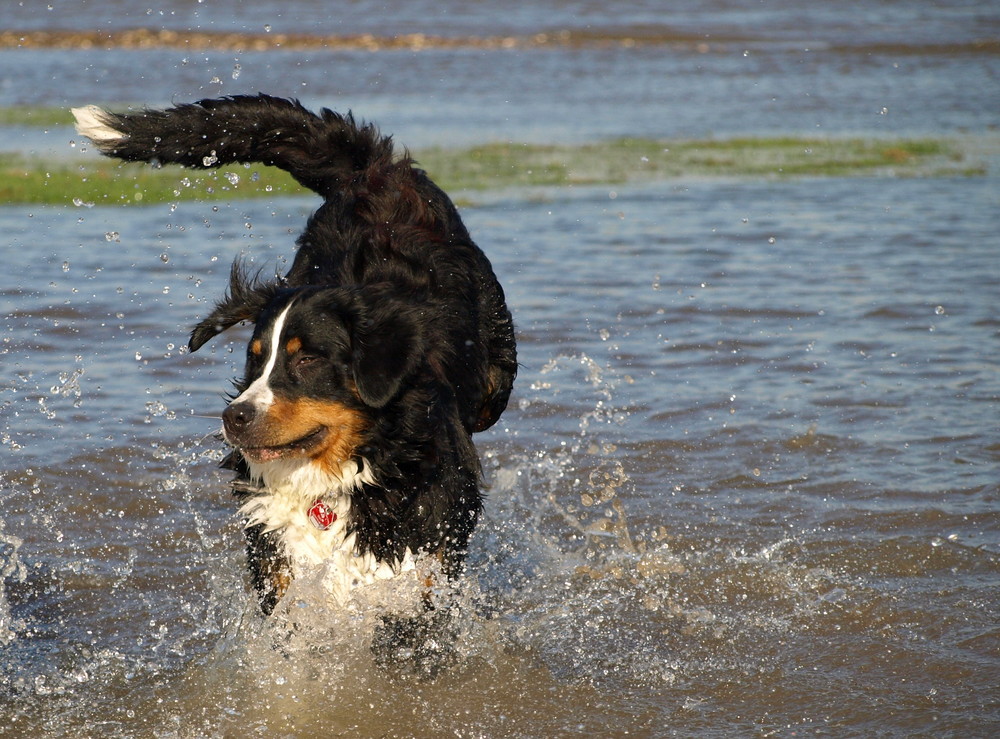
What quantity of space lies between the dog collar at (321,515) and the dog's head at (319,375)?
139mm

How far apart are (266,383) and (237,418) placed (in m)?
0.17

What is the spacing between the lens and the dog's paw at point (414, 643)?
416cm

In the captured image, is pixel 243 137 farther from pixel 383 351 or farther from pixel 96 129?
pixel 383 351

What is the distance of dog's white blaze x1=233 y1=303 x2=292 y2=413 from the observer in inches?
143

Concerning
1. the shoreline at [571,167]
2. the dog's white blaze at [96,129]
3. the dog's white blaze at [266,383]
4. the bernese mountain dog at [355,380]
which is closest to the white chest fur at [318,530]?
the bernese mountain dog at [355,380]

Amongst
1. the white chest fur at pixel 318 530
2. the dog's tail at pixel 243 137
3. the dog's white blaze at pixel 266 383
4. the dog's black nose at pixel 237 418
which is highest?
the dog's tail at pixel 243 137

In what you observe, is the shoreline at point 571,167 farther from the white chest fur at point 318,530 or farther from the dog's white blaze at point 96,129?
the white chest fur at point 318,530

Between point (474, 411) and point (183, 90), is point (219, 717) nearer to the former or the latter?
point (474, 411)

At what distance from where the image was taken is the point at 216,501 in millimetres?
5594

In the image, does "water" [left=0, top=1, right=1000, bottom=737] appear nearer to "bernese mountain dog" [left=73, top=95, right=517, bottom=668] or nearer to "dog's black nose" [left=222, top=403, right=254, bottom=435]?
"bernese mountain dog" [left=73, top=95, right=517, bottom=668]

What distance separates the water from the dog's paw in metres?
0.08

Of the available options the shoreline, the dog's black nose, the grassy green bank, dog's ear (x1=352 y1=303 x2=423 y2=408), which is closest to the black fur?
dog's ear (x1=352 y1=303 x2=423 y2=408)

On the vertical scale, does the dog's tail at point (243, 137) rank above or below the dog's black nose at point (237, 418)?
above

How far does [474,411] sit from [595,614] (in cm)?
93
